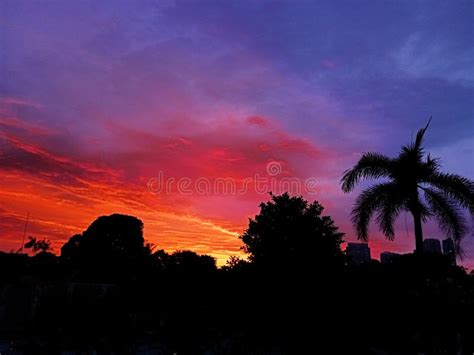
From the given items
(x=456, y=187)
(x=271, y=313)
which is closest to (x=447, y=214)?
(x=456, y=187)

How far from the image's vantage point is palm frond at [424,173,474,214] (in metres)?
12.9

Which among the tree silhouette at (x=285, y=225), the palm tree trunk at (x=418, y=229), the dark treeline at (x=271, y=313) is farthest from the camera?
the tree silhouette at (x=285, y=225)

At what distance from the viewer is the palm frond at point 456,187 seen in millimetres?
12938

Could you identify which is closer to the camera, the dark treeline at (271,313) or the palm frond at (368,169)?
the dark treeline at (271,313)

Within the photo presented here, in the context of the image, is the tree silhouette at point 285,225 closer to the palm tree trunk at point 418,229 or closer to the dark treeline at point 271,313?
the palm tree trunk at point 418,229

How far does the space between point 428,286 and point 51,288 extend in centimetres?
932

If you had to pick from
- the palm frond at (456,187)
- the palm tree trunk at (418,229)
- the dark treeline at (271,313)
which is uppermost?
the palm frond at (456,187)

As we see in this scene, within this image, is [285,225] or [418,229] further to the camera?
[285,225]

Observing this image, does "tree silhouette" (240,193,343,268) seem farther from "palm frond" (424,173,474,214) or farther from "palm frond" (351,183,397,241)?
"palm frond" (424,173,474,214)

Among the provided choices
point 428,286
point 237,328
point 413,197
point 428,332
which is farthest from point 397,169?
point 237,328

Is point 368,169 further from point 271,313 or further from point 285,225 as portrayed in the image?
point 271,313

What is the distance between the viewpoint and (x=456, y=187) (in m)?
13.1

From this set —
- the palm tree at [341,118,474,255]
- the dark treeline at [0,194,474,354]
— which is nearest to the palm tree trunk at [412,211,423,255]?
the palm tree at [341,118,474,255]

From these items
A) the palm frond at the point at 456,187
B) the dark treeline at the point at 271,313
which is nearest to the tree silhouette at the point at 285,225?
the palm frond at the point at 456,187
